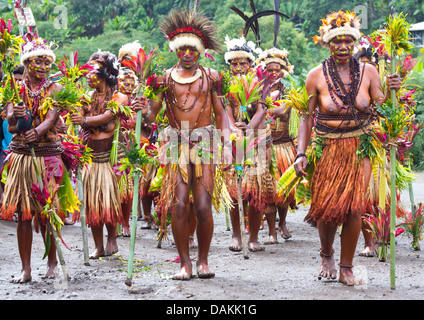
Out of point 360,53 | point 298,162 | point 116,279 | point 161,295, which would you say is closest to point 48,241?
point 116,279

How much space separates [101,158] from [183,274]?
6.35ft

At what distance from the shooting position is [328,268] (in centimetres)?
511

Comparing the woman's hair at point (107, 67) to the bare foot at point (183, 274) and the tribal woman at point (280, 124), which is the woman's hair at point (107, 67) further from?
the bare foot at point (183, 274)

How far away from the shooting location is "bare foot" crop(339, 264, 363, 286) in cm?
483

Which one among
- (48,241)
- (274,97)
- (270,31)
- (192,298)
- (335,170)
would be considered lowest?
(192,298)

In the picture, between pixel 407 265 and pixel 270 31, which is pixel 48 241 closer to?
pixel 407 265

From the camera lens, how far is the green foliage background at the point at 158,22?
70.1ft

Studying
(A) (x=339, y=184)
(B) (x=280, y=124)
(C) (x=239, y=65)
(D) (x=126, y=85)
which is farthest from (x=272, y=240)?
(D) (x=126, y=85)

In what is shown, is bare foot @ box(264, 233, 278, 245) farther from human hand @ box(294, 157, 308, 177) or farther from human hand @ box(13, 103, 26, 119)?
human hand @ box(13, 103, 26, 119)

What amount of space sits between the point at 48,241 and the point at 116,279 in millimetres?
646

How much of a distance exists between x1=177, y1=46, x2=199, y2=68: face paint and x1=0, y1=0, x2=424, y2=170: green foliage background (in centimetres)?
1422

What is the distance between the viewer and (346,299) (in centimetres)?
440

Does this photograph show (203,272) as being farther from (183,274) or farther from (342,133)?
(342,133)

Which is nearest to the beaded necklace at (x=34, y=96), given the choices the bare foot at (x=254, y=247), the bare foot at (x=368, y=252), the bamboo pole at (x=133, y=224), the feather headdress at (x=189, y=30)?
the bamboo pole at (x=133, y=224)
